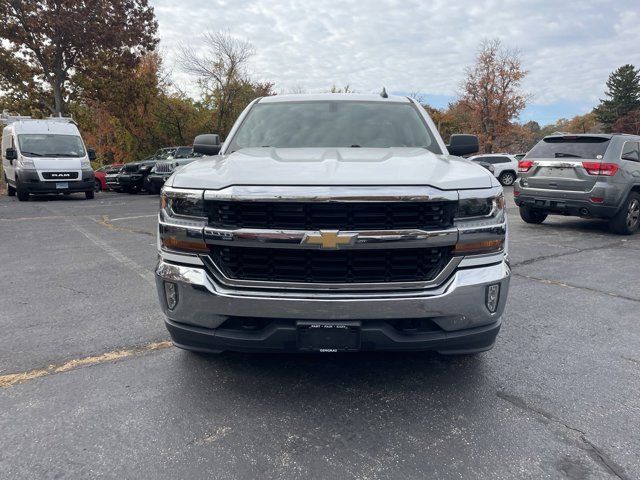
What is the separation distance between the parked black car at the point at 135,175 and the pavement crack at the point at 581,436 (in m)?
17.5

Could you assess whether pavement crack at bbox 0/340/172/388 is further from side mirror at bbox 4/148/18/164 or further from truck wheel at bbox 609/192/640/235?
side mirror at bbox 4/148/18/164

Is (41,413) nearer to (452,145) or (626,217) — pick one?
(452,145)

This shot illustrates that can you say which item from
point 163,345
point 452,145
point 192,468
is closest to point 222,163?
point 163,345

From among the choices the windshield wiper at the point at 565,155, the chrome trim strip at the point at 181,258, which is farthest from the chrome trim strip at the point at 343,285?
the windshield wiper at the point at 565,155

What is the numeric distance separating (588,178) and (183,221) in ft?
25.7

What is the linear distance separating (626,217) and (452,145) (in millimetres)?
6090

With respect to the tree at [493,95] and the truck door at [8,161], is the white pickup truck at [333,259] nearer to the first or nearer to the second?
the truck door at [8,161]

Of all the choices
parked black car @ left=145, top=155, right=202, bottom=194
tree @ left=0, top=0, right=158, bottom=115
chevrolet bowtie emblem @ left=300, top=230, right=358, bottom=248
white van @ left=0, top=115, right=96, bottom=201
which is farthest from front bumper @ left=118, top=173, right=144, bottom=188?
chevrolet bowtie emblem @ left=300, top=230, right=358, bottom=248

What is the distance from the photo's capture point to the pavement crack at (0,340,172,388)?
9.41ft

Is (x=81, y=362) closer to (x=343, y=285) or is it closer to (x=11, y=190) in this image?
(x=343, y=285)

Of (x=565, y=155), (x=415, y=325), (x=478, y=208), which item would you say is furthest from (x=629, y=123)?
(x=415, y=325)

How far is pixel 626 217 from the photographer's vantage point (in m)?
8.21

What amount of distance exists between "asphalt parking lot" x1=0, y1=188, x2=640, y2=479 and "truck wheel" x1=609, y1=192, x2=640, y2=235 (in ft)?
15.0

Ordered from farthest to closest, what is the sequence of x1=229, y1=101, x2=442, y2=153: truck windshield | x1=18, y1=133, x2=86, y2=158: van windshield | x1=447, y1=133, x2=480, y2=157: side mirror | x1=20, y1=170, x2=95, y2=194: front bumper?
x1=18, y1=133, x2=86, y2=158: van windshield < x1=20, y1=170, x2=95, y2=194: front bumper < x1=447, y1=133, x2=480, y2=157: side mirror < x1=229, y1=101, x2=442, y2=153: truck windshield
